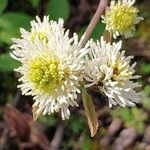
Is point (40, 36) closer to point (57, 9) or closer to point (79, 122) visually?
point (57, 9)

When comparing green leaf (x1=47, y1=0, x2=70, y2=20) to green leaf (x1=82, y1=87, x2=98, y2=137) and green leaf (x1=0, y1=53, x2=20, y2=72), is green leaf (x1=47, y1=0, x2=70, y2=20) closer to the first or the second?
green leaf (x1=0, y1=53, x2=20, y2=72)

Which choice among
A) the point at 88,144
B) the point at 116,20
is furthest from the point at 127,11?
the point at 88,144

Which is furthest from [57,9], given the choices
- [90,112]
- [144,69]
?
[90,112]

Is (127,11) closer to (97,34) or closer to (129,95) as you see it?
(129,95)

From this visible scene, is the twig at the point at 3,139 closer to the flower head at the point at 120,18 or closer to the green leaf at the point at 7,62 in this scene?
the green leaf at the point at 7,62

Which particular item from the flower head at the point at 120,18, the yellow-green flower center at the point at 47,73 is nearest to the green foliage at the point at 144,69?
the flower head at the point at 120,18

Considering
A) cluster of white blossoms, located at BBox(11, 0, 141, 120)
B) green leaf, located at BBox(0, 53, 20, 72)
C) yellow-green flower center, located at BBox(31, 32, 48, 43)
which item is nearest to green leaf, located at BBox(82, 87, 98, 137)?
cluster of white blossoms, located at BBox(11, 0, 141, 120)
